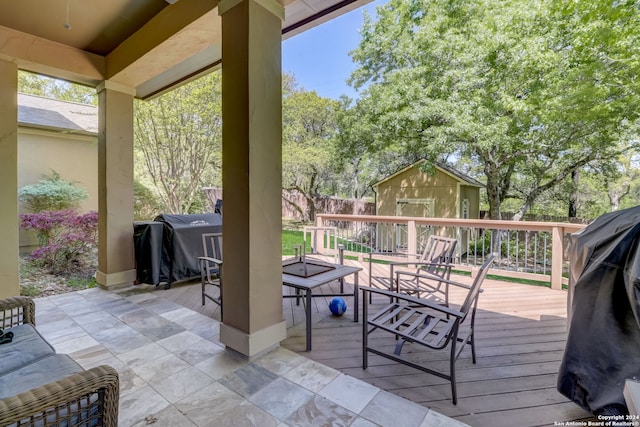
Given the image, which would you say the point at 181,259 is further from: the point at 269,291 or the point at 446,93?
the point at 446,93

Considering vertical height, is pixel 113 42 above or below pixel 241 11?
above

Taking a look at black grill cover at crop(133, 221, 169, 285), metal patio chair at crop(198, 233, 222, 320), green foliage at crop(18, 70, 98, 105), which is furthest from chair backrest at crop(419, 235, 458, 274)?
green foliage at crop(18, 70, 98, 105)

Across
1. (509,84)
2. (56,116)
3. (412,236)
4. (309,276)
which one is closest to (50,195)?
(56,116)

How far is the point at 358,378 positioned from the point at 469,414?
0.72m

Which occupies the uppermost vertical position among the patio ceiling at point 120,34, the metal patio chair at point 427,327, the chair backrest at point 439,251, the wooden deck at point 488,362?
the patio ceiling at point 120,34

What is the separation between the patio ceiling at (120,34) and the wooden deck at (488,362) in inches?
116

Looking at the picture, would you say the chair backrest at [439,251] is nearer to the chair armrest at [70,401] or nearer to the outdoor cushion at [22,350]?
the chair armrest at [70,401]

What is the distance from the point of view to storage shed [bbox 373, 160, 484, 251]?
30.3 ft

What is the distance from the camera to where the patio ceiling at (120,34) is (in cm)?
282

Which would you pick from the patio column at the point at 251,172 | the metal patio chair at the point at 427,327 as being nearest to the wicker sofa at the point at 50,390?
the patio column at the point at 251,172

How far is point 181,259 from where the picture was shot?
426 cm

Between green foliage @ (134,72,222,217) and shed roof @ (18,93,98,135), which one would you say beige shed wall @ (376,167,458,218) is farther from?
shed roof @ (18,93,98,135)

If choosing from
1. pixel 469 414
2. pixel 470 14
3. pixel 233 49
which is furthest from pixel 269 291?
pixel 470 14

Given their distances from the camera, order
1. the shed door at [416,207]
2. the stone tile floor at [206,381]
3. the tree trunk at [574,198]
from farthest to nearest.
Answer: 1. the tree trunk at [574,198]
2. the shed door at [416,207]
3. the stone tile floor at [206,381]
